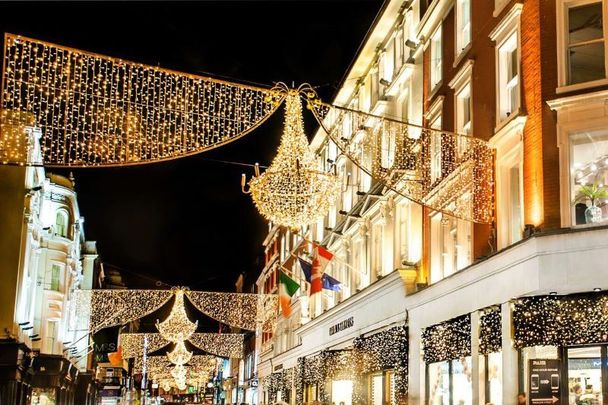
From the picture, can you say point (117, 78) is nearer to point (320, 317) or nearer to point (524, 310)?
point (524, 310)

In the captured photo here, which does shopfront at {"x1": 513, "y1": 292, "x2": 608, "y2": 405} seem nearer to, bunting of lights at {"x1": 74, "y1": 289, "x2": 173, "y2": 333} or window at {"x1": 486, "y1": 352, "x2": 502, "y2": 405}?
window at {"x1": 486, "y1": 352, "x2": 502, "y2": 405}

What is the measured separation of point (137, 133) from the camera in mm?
16625

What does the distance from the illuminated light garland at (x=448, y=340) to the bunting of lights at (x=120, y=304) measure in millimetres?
20265

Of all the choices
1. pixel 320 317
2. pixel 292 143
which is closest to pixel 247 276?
pixel 320 317

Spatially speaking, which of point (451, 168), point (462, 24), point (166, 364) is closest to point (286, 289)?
point (462, 24)

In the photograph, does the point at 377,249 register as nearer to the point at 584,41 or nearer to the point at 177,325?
the point at 584,41

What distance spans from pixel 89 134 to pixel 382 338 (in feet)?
57.2

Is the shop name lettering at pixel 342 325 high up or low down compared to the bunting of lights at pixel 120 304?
down

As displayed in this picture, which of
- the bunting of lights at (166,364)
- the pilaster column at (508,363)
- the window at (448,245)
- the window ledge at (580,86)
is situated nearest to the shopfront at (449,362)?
the window at (448,245)

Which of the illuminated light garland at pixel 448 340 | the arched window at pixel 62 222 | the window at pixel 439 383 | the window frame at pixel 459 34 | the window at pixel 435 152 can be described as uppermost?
the window frame at pixel 459 34

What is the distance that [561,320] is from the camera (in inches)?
715

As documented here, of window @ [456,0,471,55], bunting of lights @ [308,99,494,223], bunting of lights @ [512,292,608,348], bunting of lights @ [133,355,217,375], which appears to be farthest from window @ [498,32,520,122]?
bunting of lights @ [133,355,217,375]

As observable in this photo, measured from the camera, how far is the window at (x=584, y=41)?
1836 centimetres

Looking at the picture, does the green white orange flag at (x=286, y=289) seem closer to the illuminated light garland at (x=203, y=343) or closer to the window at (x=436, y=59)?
the window at (x=436, y=59)
